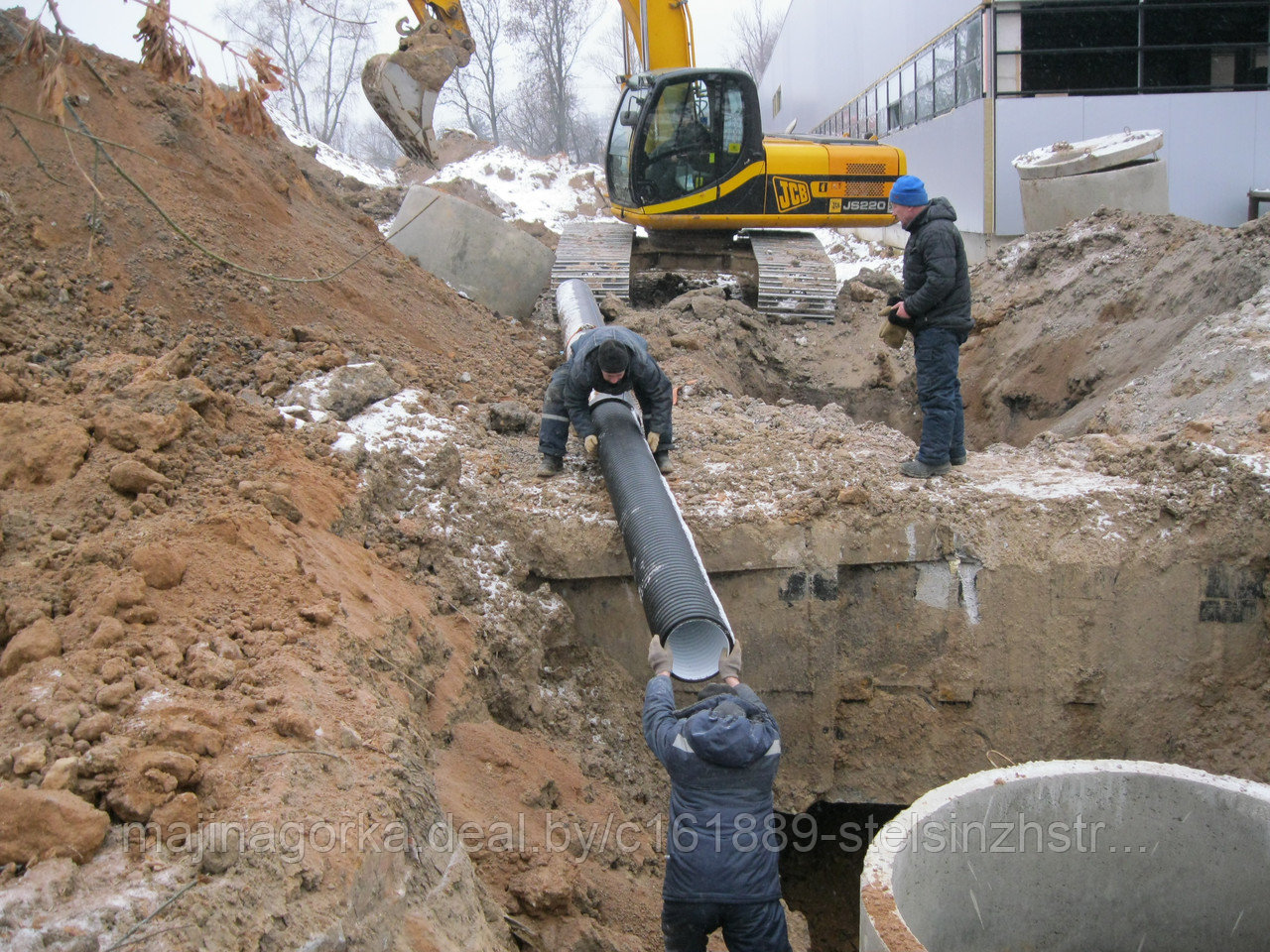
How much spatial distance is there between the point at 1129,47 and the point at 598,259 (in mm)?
8411

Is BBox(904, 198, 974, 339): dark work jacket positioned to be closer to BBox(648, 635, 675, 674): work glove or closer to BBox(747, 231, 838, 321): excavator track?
BBox(648, 635, 675, 674): work glove

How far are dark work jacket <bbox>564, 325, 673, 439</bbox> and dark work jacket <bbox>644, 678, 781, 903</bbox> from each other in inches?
94.2

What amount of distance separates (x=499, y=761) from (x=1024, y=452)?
395 centimetres

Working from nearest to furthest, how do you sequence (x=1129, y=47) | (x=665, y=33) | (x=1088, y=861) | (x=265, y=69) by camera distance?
(x=265, y=69)
(x=1088, y=861)
(x=665, y=33)
(x=1129, y=47)

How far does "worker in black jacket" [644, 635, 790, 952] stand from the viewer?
3227 millimetres

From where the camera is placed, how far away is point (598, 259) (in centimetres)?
1015

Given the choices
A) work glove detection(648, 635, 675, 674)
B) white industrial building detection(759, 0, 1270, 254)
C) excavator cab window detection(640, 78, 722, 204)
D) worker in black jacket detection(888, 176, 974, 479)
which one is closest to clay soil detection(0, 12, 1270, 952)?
worker in black jacket detection(888, 176, 974, 479)

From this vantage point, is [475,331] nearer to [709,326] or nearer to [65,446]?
[709,326]

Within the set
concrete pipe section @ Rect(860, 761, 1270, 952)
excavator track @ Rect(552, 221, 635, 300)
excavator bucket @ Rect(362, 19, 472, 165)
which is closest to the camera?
concrete pipe section @ Rect(860, 761, 1270, 952)

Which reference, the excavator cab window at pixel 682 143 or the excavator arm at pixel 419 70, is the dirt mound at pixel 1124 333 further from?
the excavator arm at pixel 419 70

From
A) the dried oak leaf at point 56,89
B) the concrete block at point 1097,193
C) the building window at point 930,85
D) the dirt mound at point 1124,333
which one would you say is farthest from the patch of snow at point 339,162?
the dried oak leaf at point 56,89

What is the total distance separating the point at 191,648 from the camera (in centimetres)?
287

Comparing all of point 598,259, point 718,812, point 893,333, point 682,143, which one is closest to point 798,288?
point 682,143

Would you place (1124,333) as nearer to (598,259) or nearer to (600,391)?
(600,391)
